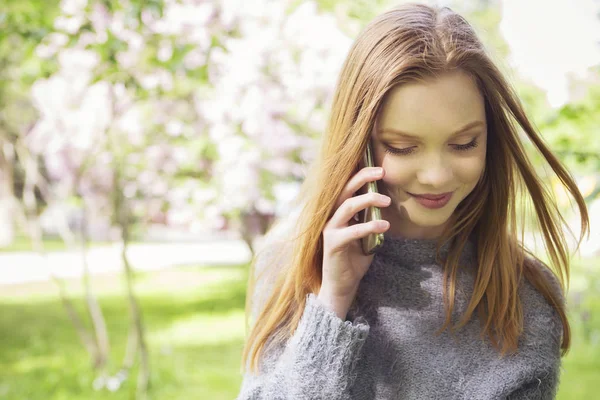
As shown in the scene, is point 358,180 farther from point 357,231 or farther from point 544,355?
point 544,355

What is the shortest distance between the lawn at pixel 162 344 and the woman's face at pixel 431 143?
6.91 ft

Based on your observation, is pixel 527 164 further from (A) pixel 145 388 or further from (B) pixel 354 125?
(A) pixel 145 388

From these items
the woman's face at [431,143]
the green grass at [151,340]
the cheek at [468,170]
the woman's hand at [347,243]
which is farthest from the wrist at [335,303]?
the green grass at [151,340]

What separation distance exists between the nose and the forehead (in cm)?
6

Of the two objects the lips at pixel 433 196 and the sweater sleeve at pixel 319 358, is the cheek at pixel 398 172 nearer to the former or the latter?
the lips at pixel 433 196

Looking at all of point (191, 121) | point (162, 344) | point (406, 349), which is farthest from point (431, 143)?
point (162, 344)

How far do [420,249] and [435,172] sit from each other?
0.26 m

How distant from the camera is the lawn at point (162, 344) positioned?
16.8 ft

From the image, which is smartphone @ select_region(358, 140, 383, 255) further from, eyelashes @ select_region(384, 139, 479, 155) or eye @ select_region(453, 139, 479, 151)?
eye @ select_region(453, 139, 479, 151)

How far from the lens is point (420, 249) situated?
146 cm

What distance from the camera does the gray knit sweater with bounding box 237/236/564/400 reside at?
134 cm

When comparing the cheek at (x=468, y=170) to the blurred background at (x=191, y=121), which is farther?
the blurred background at (x=191, y=121)

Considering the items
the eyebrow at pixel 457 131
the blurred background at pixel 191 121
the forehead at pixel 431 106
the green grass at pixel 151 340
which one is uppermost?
the forehead at pixel 431 106

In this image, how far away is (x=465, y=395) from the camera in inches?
54.1
